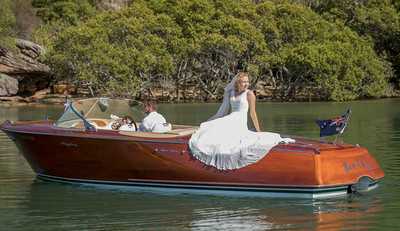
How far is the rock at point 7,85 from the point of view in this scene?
47.6m

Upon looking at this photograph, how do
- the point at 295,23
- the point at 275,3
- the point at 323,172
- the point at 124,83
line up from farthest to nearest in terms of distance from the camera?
the point at 275,3, the point at 295,23, the point at 124,83, the point at 323,172

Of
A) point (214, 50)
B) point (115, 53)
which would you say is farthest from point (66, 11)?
point (214, 50)

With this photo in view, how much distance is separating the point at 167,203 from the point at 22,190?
9.45 feet

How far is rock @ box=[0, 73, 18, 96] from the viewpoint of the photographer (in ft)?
156

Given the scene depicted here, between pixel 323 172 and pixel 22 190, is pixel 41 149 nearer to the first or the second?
pixel 22 190

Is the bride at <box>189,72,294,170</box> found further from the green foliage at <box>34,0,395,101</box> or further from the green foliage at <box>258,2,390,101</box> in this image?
the green foliage at <box>258,2,390,101</box>

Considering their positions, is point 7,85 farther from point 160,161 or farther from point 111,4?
point 160,161

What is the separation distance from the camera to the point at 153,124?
11.7 meters

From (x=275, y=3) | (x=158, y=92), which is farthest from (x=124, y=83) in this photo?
(x=275, y=3)

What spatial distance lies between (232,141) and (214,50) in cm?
4019

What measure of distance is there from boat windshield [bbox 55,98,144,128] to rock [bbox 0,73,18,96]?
36574mm

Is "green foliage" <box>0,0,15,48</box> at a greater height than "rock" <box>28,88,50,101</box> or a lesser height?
greater

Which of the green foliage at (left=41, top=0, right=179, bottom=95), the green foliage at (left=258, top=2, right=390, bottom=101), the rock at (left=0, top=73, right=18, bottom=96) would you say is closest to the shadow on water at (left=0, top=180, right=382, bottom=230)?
the green foliage at (left=41, top=0, right=179, bottom=95)

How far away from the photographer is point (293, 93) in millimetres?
51031
